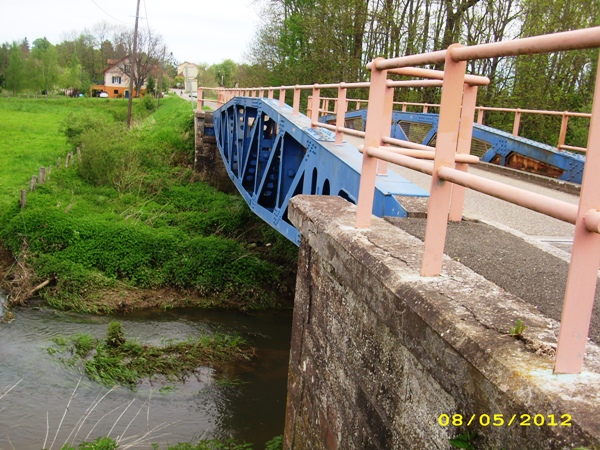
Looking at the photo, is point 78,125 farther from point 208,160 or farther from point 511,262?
point 511,262

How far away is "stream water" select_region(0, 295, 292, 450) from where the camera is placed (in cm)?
918

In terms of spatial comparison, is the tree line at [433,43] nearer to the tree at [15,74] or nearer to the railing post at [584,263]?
the railing post at [584,263]

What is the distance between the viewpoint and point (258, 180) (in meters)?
12.8

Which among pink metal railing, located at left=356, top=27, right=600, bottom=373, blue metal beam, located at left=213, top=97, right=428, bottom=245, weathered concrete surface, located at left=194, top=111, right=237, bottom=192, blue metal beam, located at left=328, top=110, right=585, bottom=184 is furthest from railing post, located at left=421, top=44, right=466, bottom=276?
weathered concrete surface, located at left=194, top=111, right=237, bottom=192

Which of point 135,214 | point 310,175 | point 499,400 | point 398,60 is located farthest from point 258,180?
point 499,400

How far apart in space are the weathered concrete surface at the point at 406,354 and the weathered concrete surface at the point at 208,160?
19675 millimetres

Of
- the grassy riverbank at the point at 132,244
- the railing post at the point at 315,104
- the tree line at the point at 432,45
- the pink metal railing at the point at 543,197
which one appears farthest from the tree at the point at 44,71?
the pink metal railing at the point at 543,197

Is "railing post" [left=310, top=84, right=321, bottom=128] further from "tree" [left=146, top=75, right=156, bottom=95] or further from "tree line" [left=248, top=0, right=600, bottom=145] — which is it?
"tree" [left=146, top=75, right=156, bottom=95]

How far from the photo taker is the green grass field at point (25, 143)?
24297 mm

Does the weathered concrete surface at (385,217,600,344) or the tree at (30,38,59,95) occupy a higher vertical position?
the tree at (30,38,59,95)

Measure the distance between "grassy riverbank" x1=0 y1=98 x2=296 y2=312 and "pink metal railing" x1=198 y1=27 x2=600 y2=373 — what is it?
11.8 metres

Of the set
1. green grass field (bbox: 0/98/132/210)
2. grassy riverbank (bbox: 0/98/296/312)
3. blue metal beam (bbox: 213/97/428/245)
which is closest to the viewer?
blue metal beam (bbox: 213/97/428/245)
